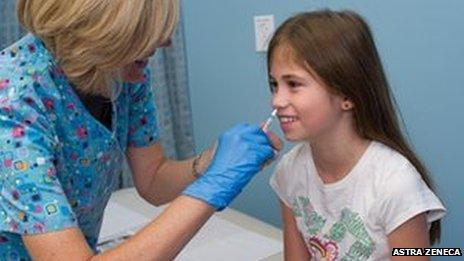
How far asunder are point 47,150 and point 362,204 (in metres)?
0.58

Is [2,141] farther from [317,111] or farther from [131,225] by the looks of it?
[131,225]

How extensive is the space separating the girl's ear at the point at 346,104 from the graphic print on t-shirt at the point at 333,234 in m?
0.20

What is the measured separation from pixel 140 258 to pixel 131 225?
78cm

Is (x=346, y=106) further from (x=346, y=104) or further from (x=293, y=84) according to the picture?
(x=293, y=84)

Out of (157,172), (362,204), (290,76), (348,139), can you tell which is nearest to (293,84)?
(290,76)

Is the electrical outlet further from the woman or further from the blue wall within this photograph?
the woman

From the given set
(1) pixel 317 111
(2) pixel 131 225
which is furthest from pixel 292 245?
(2) pixel 131 225

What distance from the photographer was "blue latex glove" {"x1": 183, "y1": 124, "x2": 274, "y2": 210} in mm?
826

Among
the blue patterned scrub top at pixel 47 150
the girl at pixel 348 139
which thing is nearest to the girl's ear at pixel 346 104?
the girl at pixel 348 139

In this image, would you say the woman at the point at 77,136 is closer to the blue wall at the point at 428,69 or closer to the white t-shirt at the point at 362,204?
the white t-shirt at the point at 362,204

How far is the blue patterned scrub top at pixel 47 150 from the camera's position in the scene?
78 cm

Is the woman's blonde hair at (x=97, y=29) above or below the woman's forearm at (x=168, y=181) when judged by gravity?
above

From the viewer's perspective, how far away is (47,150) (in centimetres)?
81

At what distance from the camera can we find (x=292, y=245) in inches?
45.7
